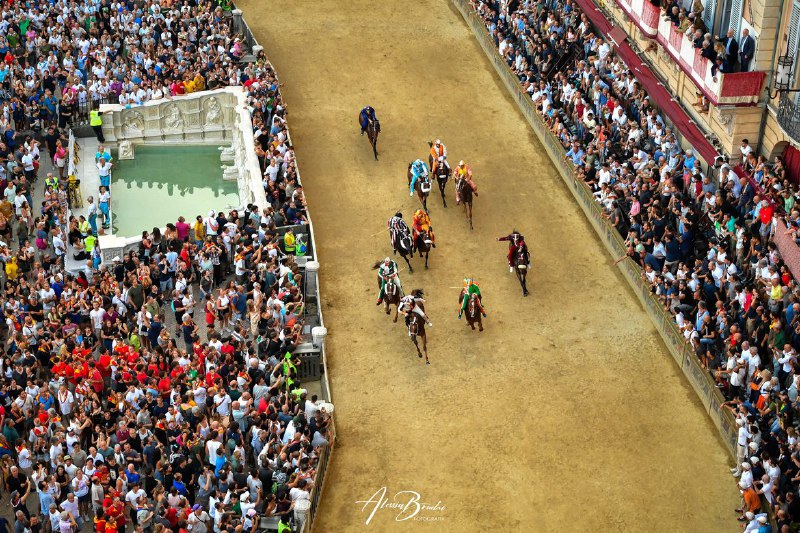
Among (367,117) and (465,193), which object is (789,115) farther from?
(367,117)

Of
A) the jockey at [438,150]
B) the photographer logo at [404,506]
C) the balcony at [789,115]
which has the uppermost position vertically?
the balcony at [789,115]

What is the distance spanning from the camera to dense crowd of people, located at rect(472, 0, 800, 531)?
31.8m

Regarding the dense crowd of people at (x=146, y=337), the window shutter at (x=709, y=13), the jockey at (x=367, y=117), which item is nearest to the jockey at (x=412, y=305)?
the dense crowd of people at (x=146, y=337)

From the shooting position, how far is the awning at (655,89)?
41344 mm

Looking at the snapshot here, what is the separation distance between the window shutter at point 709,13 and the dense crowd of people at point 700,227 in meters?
3.22

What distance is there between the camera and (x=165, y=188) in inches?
1946

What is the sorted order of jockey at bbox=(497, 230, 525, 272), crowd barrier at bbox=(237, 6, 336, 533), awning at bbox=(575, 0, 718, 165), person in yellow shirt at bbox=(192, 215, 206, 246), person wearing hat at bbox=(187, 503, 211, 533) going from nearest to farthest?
person wearing hat at bbox=(187, 503, 211, 533)
crowd barrier at bbox=(237, 6, 336, 533)
jockey at bbox=(497, 230, 525, 272)
awning at bbox=(575, 0, 718, 165)
person in yellow shirt at bbox=(192, 215, 206, 246)

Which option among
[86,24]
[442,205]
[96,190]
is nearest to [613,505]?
[442,205]

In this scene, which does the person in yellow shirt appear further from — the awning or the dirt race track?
the awning

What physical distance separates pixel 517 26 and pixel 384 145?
8192 millimetres

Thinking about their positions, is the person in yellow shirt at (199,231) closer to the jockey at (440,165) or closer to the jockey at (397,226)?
the jockey at (397,226)

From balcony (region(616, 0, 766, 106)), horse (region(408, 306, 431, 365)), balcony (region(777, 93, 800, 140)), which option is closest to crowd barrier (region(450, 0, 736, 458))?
balcony (region(616, 0, 766, 106))

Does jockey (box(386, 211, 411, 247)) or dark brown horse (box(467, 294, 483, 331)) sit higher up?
jockey (box(386, 211, 411, 247))

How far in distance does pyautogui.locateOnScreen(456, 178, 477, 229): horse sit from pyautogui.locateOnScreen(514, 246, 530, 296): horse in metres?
3.62
